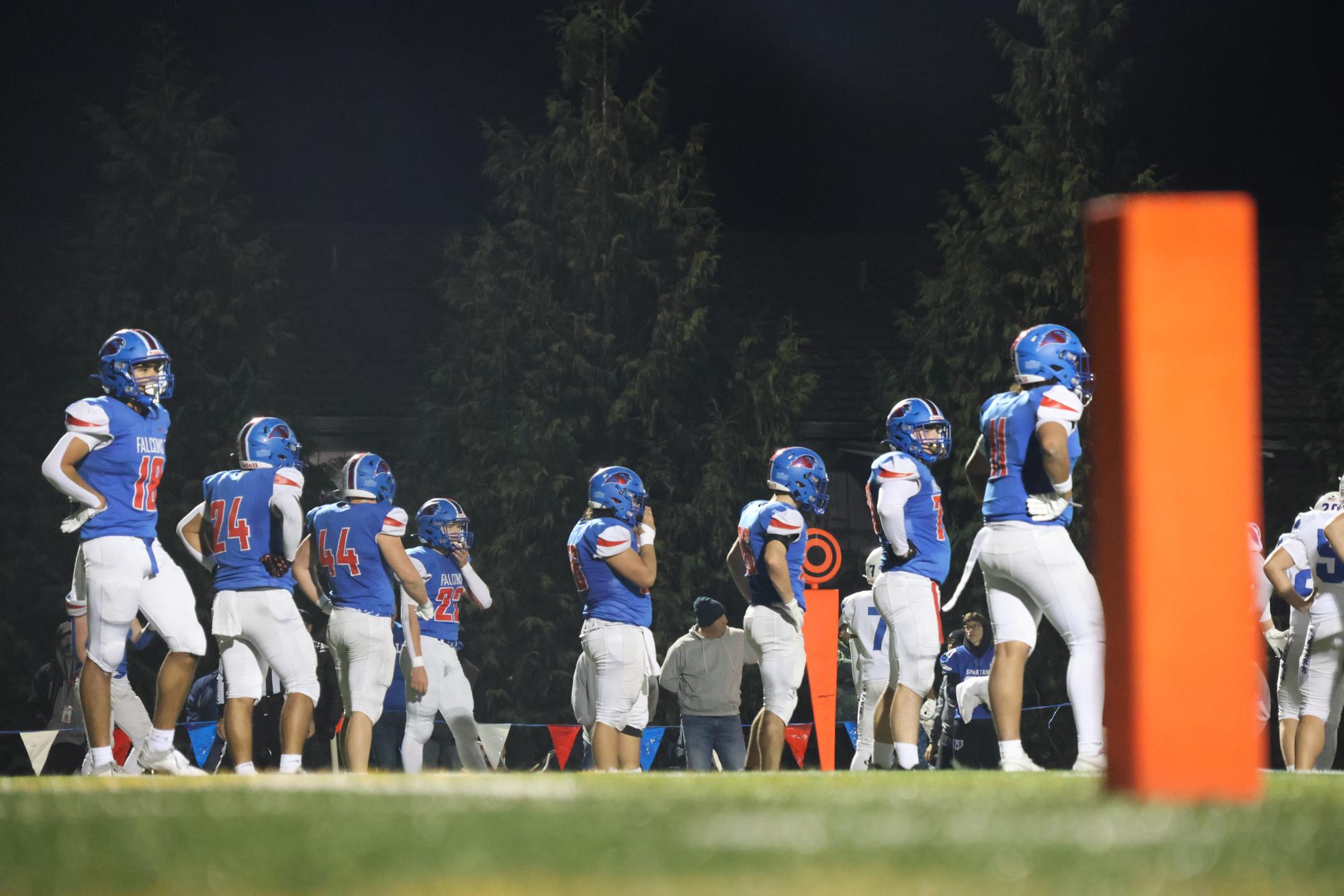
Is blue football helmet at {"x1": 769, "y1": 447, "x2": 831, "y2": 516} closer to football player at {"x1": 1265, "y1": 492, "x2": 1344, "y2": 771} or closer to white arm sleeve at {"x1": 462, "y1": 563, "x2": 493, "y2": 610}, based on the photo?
white arm sleeve at {"x1": 462, "y1": 563, "x2": 493, "y2": 610}

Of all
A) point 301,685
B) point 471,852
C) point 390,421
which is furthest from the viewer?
point 390,421

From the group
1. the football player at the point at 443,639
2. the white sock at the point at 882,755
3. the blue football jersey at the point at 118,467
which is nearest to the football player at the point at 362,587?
the football player at the point at 443,639

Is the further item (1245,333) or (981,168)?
(981,168)

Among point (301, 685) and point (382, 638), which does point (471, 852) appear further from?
point (382, 638)

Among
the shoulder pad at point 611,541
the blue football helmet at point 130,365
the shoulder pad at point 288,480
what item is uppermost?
the blue football helmet at point 130,365

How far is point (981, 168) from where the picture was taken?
3073 centimetres

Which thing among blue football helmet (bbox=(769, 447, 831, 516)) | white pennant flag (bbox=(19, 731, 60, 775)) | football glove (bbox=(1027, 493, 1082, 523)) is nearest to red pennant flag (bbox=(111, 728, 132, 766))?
white pennant flag (bbox=(19, 731, 60, 775))

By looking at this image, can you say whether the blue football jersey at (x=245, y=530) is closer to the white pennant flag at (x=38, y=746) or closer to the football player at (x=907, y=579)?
the football player at (x=907, y=579)

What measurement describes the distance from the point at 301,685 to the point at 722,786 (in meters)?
4.63

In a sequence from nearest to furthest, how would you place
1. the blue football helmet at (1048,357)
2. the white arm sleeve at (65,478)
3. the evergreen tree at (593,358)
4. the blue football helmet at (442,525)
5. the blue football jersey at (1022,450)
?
the blue football jersey at (1022,450)
the blue football helmet at (1048,357)
the white arm sleeve at (65,478)
the blue football helmet at (442,525)
the evergreen tree at (593,358)

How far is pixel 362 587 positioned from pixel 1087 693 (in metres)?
5.21

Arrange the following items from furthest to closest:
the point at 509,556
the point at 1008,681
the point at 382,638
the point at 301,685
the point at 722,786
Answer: the point at 509,556, the point at 382,638, the point at 301,685, the point at 1008,681, the point at 722,786

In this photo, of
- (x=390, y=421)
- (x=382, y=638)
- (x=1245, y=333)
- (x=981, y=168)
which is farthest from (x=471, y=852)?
(x=981, y=168)

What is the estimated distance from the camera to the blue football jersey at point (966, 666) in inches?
658
